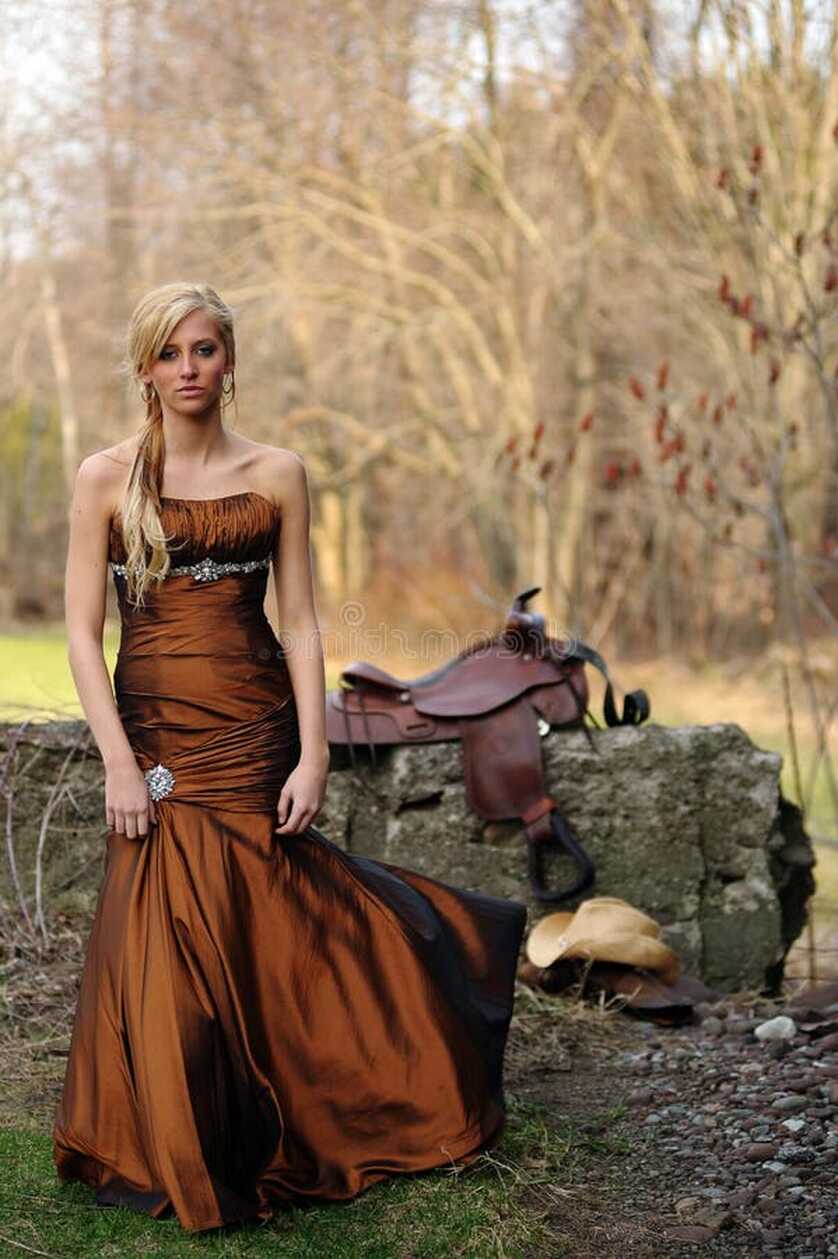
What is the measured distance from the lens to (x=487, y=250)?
12.5 m

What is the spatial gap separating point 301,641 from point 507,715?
5.44 feet

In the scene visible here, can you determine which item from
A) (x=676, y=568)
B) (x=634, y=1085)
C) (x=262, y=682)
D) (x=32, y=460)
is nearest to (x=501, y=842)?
(x=634, y=1085)

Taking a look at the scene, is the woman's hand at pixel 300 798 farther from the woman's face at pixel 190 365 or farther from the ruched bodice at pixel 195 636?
the woman's face at pixel 190 365

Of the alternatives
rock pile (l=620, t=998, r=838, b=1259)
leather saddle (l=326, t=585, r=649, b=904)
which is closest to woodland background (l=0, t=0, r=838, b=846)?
leather saddle (l=326, t=585, r=649, b=904)

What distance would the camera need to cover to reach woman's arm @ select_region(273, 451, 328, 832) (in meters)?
3.06

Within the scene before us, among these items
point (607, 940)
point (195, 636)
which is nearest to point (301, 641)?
point (195, 636)

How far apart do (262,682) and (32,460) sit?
791 inches

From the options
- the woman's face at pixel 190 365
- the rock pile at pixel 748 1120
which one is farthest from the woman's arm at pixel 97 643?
the rock pile at pixel 748 1120

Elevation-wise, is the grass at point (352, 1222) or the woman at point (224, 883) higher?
the woman at point (224, 883)

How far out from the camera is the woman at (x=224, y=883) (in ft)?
9.42

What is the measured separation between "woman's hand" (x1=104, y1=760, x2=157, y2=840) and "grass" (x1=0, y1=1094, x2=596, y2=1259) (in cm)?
75

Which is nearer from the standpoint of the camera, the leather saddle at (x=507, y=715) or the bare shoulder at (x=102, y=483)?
the bare shoulder at (x=102, y=483)

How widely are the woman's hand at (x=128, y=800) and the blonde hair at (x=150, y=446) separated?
365 millimetres

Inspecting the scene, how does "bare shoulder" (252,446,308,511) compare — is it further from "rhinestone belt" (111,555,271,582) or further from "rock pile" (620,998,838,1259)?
"rock pile" (620,998,838,1259)
